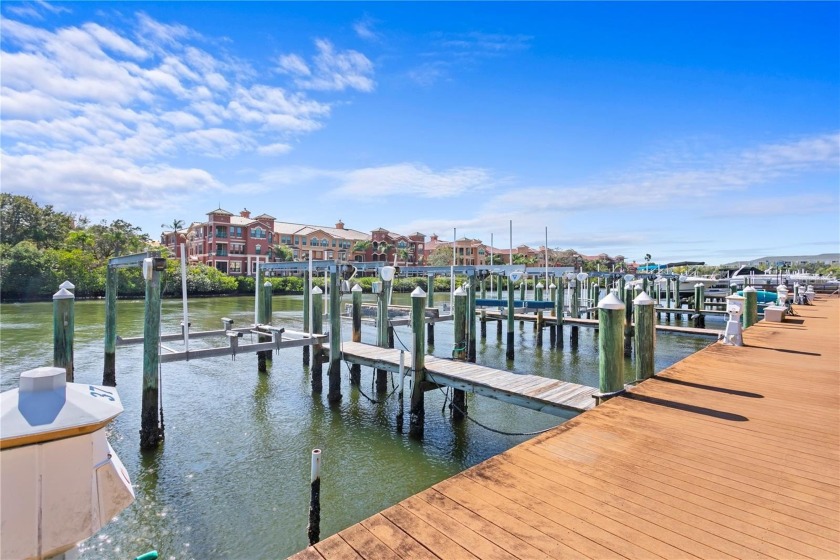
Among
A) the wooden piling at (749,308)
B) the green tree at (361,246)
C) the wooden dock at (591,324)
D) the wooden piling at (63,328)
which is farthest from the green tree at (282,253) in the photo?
the wooden piling at (749,308)

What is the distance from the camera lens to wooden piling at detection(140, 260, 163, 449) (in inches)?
358

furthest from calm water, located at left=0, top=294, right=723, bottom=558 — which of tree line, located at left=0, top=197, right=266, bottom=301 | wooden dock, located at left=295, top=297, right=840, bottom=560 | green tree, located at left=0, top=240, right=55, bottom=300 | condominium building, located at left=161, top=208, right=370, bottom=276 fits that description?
condominium building, located at left=161, top=208, right=370, bottom=276

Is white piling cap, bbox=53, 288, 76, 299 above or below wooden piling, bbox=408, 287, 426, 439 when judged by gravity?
above

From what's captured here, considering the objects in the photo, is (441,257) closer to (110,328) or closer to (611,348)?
(110,328)

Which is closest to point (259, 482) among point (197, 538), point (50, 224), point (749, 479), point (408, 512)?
point (197, 538)

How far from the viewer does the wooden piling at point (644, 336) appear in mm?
7840

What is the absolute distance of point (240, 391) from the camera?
1398 cm

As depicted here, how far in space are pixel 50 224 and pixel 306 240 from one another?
32.7 metres

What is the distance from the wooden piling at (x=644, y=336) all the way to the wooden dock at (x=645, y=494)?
4.34 feet

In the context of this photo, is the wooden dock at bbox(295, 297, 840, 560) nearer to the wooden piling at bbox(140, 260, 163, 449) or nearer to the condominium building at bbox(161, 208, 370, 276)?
the wooden piling at bbox(140, 260, 163, 449)

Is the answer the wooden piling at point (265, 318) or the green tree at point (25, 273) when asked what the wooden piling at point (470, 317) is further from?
the green tree at point (25, 273)

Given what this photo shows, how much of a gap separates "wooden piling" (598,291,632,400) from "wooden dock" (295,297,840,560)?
Result: 30cm

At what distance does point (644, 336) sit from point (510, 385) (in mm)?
2578

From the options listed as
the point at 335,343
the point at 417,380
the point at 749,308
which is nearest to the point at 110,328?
the point at 335,343
